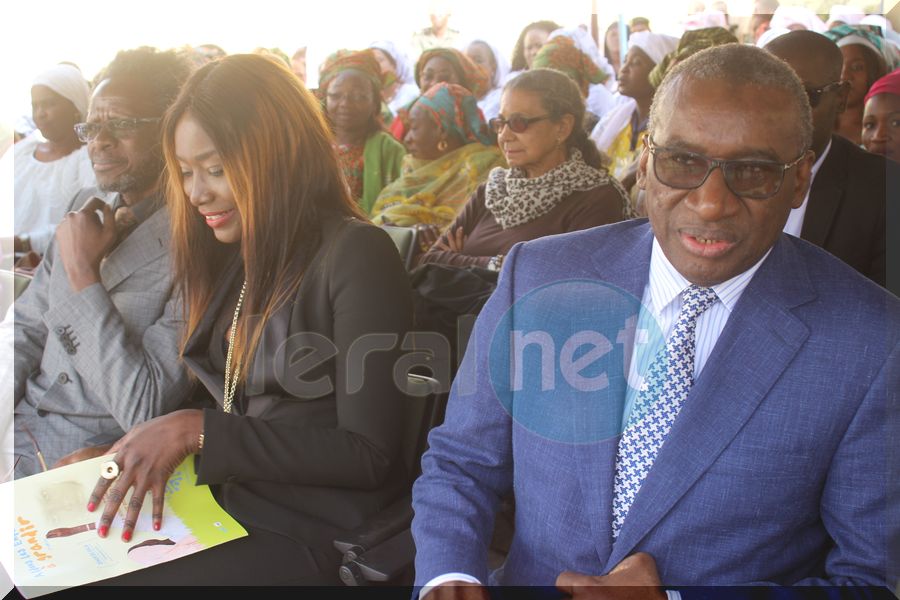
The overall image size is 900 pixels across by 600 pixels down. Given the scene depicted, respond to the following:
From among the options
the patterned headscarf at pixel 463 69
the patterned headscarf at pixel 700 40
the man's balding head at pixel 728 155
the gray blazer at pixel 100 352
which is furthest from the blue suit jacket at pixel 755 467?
the patterned headscarf at pixel 463 69

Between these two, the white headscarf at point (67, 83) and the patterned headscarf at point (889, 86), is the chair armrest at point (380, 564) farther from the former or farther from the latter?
the white headscarf at point (67, 83)

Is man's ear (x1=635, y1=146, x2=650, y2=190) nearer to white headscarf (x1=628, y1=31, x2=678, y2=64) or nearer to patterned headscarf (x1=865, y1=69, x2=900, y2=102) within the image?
patterned headscarf (x1=865, y1=69, x2=900, y2=102)

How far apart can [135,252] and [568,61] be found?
11.5 feet

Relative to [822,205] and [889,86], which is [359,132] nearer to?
[889,86]

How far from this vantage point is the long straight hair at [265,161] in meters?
1.76

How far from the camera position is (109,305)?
200 cm

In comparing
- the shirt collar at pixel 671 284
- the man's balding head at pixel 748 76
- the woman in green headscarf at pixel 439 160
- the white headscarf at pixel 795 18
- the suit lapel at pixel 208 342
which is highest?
the man's balding head at pixel 748 76

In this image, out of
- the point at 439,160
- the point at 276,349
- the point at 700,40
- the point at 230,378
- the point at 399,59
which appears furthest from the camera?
the point at 399,59

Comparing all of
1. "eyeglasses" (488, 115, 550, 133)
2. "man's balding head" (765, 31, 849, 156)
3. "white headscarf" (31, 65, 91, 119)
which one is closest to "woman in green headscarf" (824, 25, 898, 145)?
"man's balding head" (765, 31, 849, 156)

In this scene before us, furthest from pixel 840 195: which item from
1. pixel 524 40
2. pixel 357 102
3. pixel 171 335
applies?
pixel 524 40

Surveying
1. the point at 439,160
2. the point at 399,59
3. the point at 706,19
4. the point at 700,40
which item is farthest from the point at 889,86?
the point at 399,59

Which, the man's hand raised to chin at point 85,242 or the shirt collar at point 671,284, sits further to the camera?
the man's hand raised to chin at point 85,242

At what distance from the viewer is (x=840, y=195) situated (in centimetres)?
238

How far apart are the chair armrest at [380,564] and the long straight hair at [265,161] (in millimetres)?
530
